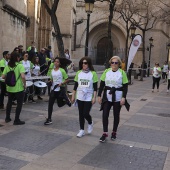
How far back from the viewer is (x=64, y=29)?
29.8m

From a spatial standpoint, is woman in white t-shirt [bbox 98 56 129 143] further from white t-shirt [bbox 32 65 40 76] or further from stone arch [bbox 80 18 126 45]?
stone arch [bbox 80 18 126 45]

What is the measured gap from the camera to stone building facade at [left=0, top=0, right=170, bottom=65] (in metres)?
15.7

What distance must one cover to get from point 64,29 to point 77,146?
2468 centimetres

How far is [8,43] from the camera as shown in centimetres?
1549

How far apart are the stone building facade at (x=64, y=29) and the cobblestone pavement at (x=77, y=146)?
764 cm


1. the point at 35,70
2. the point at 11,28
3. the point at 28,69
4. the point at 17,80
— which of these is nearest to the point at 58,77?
the point at 17,80

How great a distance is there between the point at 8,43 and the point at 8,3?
6.51ft

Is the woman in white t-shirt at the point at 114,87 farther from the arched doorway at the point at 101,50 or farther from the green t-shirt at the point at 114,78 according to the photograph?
the arched doorway at the point at 101,50

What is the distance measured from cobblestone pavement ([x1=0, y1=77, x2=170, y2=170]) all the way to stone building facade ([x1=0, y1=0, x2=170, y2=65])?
7645 millimetres

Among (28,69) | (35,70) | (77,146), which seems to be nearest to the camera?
(77,146)

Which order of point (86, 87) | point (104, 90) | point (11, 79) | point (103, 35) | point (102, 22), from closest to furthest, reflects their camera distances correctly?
1. point (104, 90)
2. point (86, 87)
3. point (11, 79)
4. point (102, 22)
5. point (103, 35)

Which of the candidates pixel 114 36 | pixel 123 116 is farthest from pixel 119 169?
Answer: pixel 114 36

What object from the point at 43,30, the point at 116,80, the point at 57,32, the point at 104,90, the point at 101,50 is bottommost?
the point at 104,90

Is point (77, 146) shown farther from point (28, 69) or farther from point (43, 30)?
point (43, 30)
